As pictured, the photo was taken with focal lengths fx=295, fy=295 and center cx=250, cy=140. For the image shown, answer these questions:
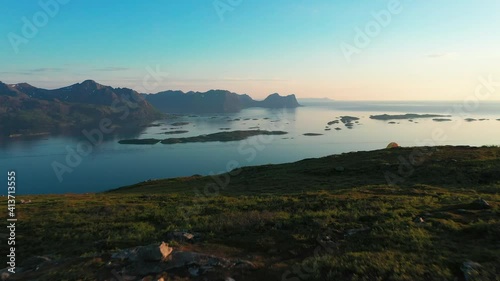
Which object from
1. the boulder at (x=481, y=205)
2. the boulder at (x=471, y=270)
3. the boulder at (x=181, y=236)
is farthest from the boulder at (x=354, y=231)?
the boulder at (x=481, y=205)

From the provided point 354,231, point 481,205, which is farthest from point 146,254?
point 481,205

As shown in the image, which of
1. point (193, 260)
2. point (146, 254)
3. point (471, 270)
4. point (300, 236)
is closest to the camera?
point (471, 270)

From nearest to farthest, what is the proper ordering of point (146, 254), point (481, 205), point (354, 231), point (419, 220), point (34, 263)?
1. point (146, 254)
2. point (34, 263)
3. point (354, 231)
4. point (419, 220)
5. point (481, 205)

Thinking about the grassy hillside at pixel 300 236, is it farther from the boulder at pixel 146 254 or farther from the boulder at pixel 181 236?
the boulder at pixel 146 254

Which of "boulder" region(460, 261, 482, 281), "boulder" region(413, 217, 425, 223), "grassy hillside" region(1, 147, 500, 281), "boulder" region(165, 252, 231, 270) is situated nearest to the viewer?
"boulder" region(460, 261, 482, 281)

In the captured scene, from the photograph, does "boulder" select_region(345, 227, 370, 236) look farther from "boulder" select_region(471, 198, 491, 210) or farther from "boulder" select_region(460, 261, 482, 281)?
"boulder" select_region(471, 198, 491, 210)

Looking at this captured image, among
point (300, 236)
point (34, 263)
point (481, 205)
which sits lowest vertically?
point (34, 263)

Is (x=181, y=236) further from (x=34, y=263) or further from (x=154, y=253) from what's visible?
(x=34, y=263)

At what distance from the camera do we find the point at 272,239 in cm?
1398

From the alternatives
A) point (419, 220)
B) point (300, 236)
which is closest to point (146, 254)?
point (300, 236)

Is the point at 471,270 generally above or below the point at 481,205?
above

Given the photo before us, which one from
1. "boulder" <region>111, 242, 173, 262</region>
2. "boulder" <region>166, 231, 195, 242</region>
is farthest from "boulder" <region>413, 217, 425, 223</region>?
"boulder" <region>111, 242, 173, 262</region>

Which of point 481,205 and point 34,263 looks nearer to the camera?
point 34,263

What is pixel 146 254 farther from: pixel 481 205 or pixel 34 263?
pixel 481 205
